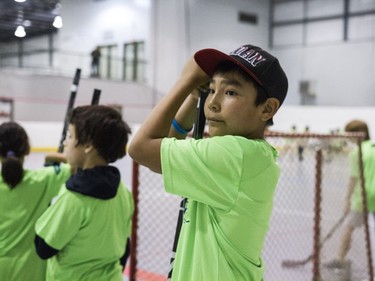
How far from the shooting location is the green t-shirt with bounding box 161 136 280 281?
1.49 m

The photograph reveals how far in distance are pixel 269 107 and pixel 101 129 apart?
92 cm

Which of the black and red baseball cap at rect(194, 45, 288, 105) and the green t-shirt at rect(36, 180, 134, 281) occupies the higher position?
the black and red baseball cap at rect(194, 45, 288, 105)

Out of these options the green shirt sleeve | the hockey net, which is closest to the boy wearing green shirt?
the green shirt sleeve

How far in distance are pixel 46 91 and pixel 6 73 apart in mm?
1469

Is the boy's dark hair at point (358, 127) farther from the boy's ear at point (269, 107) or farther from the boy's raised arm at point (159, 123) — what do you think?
the boy's raised arm at point (159, 123)

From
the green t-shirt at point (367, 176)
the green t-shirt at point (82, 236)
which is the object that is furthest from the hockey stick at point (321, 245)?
the green t-shirt at point (82, 236)

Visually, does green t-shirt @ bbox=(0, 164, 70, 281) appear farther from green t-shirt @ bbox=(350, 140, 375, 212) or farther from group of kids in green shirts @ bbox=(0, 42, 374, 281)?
green t-shirt @ bbox=(350, 140, 375, 212)

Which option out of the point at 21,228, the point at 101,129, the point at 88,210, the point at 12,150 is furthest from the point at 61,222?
the point at 12,150

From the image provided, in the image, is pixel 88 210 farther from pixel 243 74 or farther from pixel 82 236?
pixel 243 74

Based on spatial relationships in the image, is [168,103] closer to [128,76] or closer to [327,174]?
[327,174]

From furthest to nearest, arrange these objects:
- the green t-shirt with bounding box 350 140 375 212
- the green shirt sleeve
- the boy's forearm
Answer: the green t-shirt with bounding box 350 140 375 212
the green shirt sleeve
the boy's forearm

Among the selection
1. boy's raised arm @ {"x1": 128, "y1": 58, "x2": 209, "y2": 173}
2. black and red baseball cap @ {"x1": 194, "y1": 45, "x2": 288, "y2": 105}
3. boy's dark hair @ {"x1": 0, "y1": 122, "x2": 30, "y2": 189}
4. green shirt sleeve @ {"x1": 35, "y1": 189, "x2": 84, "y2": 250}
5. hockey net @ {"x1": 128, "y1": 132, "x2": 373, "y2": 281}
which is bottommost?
hockey net @ {"x1": 128, "y1": 132, "x2": 373, "y2": 281}

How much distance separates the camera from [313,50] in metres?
21.5

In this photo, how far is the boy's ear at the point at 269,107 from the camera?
1537 millimetres
